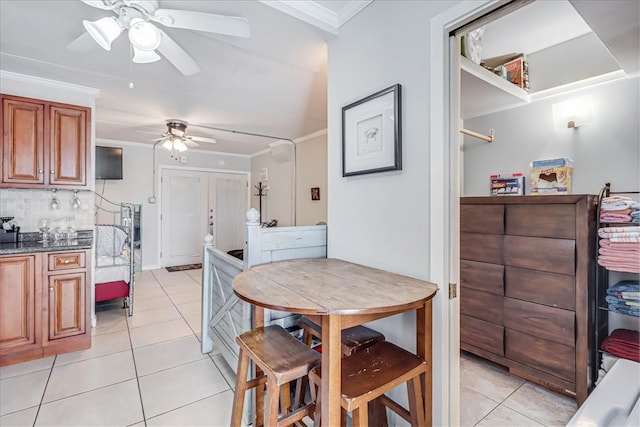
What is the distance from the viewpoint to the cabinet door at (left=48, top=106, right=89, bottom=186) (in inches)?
107

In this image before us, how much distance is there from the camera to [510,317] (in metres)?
2.05

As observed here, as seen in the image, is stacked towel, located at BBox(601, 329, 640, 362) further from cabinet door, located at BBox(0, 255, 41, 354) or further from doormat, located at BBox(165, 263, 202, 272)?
doormat, located at BBox(165, 263, 202, 272)

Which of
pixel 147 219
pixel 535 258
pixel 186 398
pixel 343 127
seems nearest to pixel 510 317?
pixel 535 258

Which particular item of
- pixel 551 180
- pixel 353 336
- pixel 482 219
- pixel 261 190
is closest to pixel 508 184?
pixel 551 180

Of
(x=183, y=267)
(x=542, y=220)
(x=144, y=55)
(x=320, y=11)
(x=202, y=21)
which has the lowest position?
(x=183, y=267)

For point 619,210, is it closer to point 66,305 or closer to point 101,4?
point 101,4

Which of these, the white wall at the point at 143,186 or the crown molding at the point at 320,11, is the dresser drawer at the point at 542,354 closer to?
the crown molding at the point at 320,11

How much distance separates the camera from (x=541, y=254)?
191cm

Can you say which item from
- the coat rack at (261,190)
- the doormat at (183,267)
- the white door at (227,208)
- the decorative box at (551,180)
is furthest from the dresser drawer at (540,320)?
the white door at (227,208)

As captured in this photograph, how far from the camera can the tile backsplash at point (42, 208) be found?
2799 mm

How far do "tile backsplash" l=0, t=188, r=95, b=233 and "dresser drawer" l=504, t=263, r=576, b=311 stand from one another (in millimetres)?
3955

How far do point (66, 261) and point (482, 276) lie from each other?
133 inches

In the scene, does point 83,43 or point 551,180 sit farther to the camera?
point 551,180

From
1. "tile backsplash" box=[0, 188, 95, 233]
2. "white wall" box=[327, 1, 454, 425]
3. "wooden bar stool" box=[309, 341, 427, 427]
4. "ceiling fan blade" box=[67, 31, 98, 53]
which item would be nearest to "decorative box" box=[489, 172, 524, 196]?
"white wall" box=[327, 1, 454, 425]
